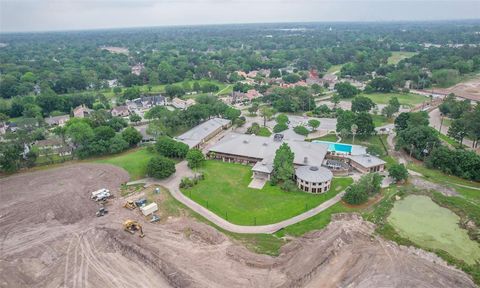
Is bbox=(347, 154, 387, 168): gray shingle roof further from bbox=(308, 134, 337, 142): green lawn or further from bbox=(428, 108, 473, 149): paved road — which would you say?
bbox=(428, 108, 473, 149): paved road

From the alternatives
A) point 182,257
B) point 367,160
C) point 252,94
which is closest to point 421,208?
point 367,160

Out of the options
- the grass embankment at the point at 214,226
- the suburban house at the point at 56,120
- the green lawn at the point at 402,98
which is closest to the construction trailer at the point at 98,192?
the grass embankment at the point at 214,226

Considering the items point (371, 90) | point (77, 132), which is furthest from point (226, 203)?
point (371, 90)

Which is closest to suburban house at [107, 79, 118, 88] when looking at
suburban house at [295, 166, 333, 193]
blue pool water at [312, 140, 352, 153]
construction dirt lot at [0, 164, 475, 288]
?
construction dirt lot at [0, 164, 475, 288]

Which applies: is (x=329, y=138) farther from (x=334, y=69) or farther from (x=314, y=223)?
(x=334, y=69)

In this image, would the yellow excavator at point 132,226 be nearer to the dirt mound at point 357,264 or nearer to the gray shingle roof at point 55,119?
the dirt mound at point 357,264

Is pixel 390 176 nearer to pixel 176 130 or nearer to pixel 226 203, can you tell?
pixel 226 203
